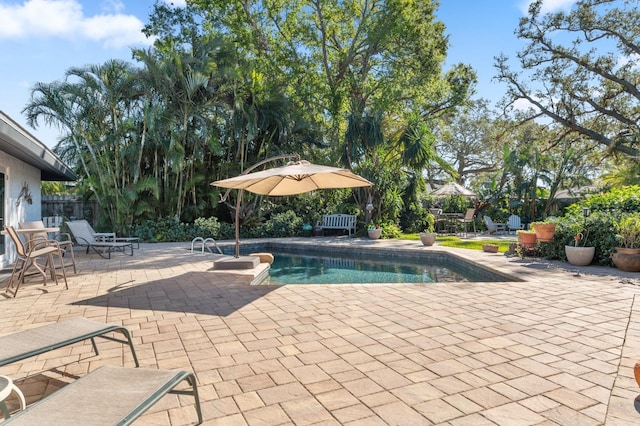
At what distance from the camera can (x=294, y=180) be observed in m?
7.39

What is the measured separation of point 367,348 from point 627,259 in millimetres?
6372

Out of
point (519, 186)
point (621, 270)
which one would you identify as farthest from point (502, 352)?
point (519, 186)

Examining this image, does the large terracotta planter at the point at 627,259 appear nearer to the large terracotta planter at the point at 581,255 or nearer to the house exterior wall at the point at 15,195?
the large terracotta planter at the point at 581,255

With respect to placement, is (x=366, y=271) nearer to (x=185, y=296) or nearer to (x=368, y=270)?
(x=368, y=270)

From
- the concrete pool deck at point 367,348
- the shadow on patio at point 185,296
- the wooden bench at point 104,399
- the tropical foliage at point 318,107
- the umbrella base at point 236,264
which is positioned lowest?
the concrete pool deck at point 367,348

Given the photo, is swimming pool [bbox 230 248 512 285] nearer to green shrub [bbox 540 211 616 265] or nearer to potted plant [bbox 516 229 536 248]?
potted plant [bbox 516 229 536 248]

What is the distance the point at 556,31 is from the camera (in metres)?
19.5

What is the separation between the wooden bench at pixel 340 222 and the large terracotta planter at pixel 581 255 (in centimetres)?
848

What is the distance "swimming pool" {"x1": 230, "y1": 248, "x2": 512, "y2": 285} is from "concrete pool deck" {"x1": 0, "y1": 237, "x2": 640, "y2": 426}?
217cm

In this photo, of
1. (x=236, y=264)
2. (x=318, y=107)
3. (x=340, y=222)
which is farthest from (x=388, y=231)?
(x=236, y=264)

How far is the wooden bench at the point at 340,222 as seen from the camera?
613 inches

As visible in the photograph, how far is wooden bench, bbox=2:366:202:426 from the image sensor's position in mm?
1536

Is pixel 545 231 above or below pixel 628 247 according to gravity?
above

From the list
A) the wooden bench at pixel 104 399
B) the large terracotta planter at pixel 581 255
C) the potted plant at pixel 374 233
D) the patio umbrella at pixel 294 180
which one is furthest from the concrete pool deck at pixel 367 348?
the potted plant at pixel 374 233
